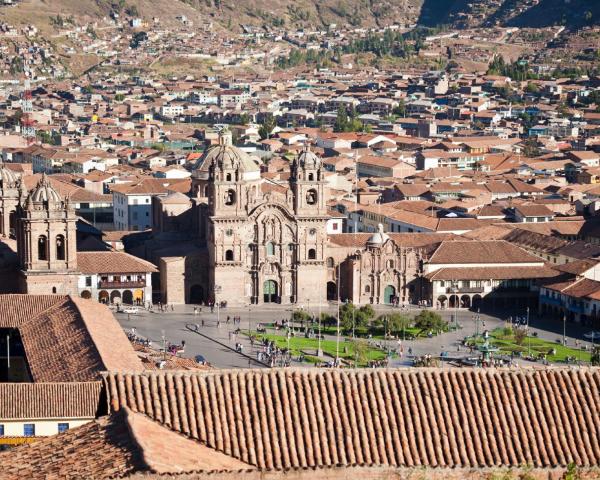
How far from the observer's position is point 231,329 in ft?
215

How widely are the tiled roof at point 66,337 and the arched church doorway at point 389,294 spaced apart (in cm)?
2488

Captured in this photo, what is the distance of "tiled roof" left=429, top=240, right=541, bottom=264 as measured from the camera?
72.8 meters

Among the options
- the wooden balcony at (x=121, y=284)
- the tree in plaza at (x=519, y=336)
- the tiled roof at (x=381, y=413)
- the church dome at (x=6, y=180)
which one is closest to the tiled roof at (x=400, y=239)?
the wooden balcony at (x=121, y=284)

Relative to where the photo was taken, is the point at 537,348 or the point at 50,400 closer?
the point at 50,400

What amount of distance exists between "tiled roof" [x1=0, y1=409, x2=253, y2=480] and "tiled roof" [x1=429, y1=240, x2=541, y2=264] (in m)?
46.9

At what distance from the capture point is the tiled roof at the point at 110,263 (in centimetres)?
6969

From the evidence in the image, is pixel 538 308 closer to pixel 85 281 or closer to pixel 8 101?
pixel 85 281

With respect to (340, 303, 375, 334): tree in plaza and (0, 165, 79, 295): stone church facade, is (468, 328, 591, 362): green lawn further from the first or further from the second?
(0, 165, 79, 295): stone church facade

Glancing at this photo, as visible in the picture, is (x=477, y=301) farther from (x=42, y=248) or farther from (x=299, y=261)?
(x=42, y=248)

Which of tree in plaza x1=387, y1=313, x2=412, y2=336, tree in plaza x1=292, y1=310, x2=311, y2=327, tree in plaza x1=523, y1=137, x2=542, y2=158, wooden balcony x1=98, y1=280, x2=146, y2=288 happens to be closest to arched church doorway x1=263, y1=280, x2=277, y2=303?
tree in plaza x1=292, y1=310, x2=311, y2=327

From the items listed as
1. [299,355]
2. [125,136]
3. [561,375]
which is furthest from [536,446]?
[125,136]

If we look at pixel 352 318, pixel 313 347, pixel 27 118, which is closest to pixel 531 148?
pixel 27 118

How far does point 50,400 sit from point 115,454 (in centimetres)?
901

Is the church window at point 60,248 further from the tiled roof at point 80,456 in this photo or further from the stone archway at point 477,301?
the tiled roof at point 80,456
